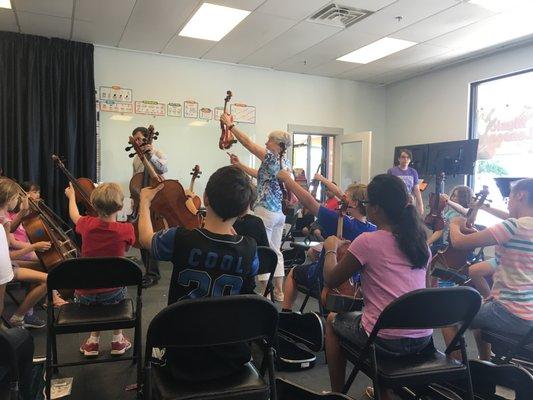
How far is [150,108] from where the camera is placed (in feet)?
17.7

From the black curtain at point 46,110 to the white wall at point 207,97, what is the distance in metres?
0.26

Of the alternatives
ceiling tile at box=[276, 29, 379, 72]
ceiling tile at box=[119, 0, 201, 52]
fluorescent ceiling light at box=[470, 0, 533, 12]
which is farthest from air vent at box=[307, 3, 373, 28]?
ceiling tile at box=[119, 0, 201, 52]

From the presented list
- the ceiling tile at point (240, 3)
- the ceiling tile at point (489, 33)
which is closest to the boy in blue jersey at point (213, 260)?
the ceiling tile at point (240, 3)

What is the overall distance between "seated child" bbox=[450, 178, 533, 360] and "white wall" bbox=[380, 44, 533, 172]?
389 centimetres

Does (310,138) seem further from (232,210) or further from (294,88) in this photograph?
(232,210)

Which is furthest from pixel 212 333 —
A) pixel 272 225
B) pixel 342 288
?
pixel 272 225

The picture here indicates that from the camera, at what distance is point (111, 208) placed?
2.29 m

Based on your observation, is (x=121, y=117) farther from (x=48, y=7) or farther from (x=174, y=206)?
(x=174, y=206)

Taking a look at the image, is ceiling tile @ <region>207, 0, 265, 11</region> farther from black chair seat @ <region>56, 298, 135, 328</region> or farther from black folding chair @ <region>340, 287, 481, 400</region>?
black folding chair @ <region>340, 287, 481, 400</region>

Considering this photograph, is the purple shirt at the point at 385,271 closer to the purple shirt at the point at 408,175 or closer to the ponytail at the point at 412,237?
the ponytail at the point at 412,237

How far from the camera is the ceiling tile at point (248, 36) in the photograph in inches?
168

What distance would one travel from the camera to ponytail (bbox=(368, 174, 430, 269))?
5.30ft

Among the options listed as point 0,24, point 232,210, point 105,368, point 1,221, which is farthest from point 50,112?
point 232,210

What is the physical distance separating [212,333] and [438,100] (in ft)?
19.6
